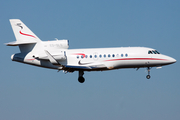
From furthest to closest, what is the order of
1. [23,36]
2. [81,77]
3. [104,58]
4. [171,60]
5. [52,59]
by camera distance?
[23,36] → [81,77] → [171,60] → [104,58] → [52,59]

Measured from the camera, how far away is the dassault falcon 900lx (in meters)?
43.1

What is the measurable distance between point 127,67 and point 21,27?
48.7 ft

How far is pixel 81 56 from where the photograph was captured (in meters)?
43.4

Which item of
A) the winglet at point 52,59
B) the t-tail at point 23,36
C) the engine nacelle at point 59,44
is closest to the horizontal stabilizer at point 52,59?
the winglet at point 52,59

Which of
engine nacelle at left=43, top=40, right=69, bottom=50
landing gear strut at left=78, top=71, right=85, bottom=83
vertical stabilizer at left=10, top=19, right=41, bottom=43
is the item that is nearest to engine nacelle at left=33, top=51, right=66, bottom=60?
engine nacelle at left=43, top=40, right=69, bottom=50

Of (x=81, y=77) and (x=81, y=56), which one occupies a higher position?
(x=81, y=56)

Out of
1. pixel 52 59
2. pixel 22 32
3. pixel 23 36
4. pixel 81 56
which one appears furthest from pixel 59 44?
pixel 22 32

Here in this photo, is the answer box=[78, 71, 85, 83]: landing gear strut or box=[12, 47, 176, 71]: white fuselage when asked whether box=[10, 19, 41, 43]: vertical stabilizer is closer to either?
box=[12, 47, 176, 71]: white fuselage

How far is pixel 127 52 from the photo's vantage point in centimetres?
4334

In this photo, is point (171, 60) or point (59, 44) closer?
point (59, 44)

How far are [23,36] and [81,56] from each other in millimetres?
8277

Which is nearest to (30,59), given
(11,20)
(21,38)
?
(21,38)

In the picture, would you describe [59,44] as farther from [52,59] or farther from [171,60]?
[171,60]

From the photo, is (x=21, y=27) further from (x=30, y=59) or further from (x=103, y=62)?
(x=103, y=62)
